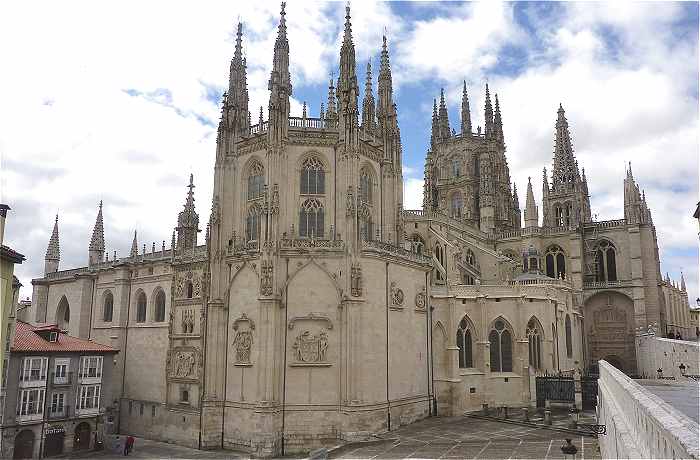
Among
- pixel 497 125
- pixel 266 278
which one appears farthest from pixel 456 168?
pixel 266 278

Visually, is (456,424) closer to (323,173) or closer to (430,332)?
(430,332)

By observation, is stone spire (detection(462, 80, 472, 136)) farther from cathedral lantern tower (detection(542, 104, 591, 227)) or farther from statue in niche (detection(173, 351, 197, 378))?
statue in niche (detection(173, 351, 197, 378))

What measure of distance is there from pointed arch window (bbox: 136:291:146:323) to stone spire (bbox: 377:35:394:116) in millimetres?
26021

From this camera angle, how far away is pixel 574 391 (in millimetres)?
42125

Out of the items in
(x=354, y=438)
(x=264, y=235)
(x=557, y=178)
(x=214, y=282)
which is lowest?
(x=354, y=438)

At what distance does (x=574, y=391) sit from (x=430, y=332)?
1177 centimetres

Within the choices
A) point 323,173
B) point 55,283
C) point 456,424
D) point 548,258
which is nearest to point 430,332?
point 456,424

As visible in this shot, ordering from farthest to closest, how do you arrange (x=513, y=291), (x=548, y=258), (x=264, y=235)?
(x=548, y=258), (x=513, y=291), (x=264, y=235)

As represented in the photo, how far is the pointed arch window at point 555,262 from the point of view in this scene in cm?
6544

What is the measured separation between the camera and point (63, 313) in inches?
2243

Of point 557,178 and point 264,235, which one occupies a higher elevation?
point 557,178

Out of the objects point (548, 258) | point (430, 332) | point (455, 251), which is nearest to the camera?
point (430, 332)

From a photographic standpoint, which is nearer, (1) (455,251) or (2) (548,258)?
(1) (455,251)

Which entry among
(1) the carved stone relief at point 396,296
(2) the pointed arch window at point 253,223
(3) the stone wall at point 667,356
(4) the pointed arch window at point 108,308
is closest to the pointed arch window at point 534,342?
(3) the stone wall at point 667,356
